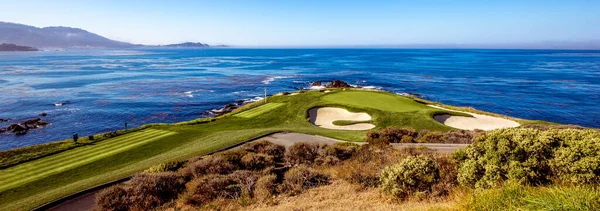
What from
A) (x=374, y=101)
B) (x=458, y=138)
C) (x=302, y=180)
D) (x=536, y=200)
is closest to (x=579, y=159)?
(x=536, y=200)

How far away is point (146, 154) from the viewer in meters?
20.9

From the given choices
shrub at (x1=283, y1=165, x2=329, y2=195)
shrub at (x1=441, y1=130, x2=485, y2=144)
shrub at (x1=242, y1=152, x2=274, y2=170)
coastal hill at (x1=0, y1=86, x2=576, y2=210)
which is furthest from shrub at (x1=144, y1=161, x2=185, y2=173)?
shrub at (x1=441, y1=130, x2=485, y2=144)

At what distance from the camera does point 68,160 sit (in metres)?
19.3

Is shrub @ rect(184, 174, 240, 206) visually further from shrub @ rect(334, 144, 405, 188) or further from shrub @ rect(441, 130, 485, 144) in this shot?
shrub @ rect(441, 130, 485, 144)

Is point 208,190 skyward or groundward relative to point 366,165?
groundward

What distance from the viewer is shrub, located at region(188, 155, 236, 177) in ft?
49.4

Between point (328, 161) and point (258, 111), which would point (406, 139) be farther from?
point (258, 111)

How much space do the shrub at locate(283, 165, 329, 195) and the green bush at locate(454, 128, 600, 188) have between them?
5.83 meters

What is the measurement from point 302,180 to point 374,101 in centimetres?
2563

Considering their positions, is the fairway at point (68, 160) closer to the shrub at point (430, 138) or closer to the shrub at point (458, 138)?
the shrub at point (430, 138)

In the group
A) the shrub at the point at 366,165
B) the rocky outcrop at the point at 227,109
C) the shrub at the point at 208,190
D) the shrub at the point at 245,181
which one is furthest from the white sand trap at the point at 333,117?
the shrub at the point at 208,190

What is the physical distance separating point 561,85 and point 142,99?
96089 millimetres

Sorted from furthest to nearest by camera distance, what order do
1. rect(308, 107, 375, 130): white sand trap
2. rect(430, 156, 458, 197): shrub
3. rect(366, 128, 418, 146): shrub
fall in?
rect(308, 107, 375, 130): white sand trap
rect(366, 128, 418, 146): shrub
rect(430, 156, 458, 197): shrub

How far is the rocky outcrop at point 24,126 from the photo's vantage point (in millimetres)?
37812
